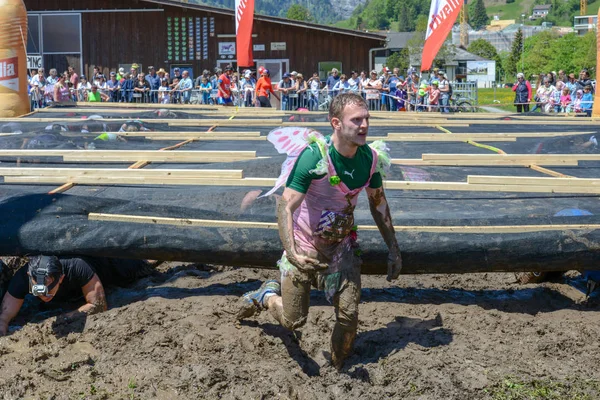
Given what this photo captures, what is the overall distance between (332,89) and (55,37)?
15485 mm

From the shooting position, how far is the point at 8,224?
20.3 ft

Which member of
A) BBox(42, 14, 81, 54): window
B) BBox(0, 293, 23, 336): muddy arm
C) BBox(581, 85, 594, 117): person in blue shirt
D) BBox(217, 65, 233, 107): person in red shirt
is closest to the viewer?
BBox(0, 293, 23, 336): muddy arm

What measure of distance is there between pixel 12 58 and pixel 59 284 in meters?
9.60

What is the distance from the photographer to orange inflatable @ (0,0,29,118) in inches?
545

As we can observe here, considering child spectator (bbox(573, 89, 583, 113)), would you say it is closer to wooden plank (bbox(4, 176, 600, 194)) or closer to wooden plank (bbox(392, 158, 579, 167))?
wooden plank (bbox(392, 158, 579, 167))

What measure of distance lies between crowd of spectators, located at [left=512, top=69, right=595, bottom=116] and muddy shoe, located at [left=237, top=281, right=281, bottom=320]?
14.0m

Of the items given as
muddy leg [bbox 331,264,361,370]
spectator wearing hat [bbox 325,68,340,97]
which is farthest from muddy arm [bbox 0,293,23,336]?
spectator wearing hat [bbox 325,68,340,97]

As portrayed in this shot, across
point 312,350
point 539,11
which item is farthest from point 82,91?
point 539,11

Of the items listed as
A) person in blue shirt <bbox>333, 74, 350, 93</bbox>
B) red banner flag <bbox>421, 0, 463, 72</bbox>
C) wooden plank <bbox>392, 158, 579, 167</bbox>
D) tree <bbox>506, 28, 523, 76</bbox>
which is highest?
tree <bbox>506, 28, 523, 76</bbox>

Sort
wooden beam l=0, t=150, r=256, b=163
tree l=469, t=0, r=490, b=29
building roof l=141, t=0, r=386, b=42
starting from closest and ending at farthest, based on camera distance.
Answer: wooden beam l=0, t=150, r=256, b=163 → building roof l=141, t=0, r=386, b=42 → tree l=469, t=0, r=490, b=29

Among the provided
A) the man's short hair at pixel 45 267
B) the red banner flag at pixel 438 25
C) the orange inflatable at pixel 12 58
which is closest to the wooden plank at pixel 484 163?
the man's short hair at pixel 45 267

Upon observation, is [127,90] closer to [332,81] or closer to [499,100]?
[332,81]

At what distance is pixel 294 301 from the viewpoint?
4.95 metres

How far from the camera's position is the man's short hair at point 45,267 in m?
5.75
